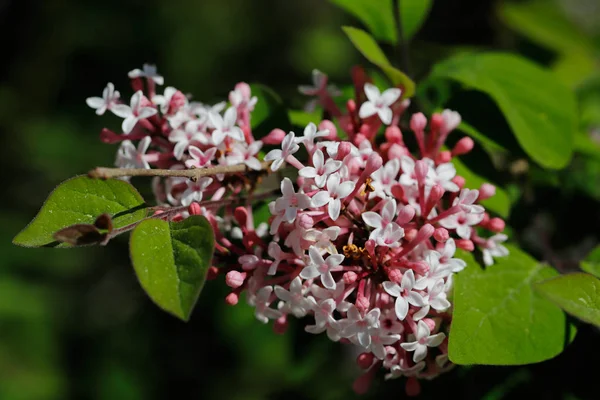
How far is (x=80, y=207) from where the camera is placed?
1.28m

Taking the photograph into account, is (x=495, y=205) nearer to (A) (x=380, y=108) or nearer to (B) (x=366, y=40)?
(A) (x=380, y=108)

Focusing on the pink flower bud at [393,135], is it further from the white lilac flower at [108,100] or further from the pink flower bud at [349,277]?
the white lilac flower at [108,100]

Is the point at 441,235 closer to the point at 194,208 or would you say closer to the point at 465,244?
the point at 465,244

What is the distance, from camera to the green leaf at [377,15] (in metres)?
1.92

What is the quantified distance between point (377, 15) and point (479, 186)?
26.5 inches

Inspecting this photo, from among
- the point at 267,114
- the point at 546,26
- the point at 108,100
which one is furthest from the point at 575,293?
the point at 546,26

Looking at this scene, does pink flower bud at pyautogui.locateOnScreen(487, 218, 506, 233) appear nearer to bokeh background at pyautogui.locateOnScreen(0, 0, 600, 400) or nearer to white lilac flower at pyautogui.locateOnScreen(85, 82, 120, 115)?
bokeh background at pyautogui.locateOnScreen(0, 0, 600, 400)

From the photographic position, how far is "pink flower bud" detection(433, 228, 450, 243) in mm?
1355

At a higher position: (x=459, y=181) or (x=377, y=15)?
Result: (x=377, y=15)

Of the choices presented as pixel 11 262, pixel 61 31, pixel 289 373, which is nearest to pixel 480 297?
pixel 289 373

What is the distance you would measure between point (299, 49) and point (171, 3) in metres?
1.31

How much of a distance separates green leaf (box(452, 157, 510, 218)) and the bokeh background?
6.1 inches

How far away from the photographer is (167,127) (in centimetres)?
158

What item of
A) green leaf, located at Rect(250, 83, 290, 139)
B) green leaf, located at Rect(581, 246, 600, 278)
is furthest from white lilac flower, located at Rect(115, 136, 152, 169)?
green leaf, located at Rect(581, 246, 600, 278)
